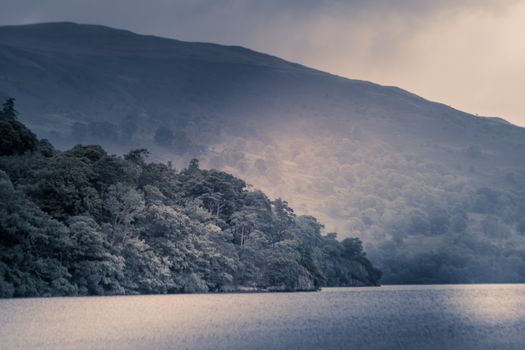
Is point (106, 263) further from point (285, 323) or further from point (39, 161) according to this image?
point (285, 323)

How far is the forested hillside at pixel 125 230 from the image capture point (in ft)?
331

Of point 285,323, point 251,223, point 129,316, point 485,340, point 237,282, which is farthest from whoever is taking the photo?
point 251,223

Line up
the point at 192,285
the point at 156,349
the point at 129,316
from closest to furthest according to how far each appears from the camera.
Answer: the point at 156,349, the point at 129,316, the point at 192,285

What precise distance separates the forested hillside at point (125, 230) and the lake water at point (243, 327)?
484 inches

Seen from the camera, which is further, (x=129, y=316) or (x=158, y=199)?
(x=158, y=199)

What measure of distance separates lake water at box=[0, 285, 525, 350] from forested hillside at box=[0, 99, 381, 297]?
12304 millimetres

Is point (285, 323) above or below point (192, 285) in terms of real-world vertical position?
above

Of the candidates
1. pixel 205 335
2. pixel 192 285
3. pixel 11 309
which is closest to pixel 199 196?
pixel 192 285

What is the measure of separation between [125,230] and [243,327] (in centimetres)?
6390

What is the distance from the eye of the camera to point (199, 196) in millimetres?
163250

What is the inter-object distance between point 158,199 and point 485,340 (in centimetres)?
8781

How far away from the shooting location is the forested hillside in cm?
10075

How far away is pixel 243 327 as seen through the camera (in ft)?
205

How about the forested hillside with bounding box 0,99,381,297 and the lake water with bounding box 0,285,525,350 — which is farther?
the forested hillside with bounding box 0,99,381,297
